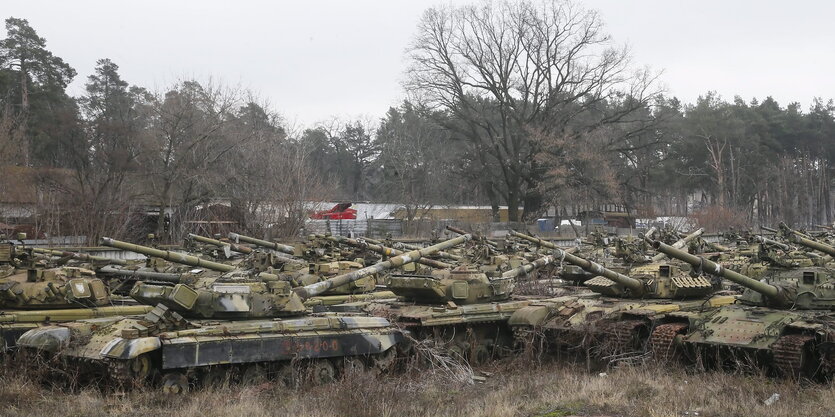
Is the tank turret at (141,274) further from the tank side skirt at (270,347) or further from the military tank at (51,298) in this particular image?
the tank side skirt at (270,347)

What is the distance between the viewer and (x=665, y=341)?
13789 mm

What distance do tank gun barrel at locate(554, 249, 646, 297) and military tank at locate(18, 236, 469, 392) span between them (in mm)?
3438

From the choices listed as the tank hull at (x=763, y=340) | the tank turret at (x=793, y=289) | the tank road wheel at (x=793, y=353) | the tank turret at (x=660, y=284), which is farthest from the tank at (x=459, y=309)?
the tank road wheel at (x=793, y=353)

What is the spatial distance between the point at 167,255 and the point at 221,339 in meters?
6.60

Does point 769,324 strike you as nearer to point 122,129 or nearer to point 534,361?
point 534,361

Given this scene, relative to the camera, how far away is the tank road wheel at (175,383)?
1202 centimetres

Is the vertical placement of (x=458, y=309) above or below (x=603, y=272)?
below

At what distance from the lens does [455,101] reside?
171ft

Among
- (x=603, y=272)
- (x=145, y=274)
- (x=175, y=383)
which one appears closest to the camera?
(x=175, y=383)

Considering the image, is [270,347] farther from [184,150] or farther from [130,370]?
[184,150]

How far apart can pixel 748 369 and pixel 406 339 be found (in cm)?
567

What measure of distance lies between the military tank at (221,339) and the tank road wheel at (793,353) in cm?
610

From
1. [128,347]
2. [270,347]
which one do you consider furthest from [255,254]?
[128,347]

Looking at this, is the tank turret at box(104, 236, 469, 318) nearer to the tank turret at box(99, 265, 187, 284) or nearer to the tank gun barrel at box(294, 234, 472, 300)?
the tank gun barrel at box(294, 234, 472, 300)
